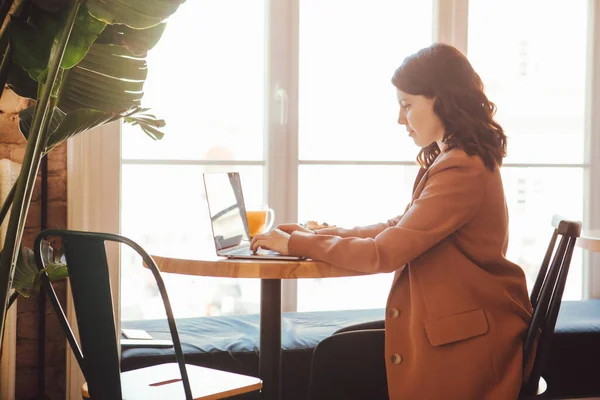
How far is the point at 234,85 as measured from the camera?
10.8 ft

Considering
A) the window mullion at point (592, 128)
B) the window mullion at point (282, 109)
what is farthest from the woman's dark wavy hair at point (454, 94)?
the window mullion at point (592, 128)

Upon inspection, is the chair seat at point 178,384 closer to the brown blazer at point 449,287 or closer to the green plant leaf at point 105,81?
the brown blazer at point 449,287

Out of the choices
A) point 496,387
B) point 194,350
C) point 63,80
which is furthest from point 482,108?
point 194,350

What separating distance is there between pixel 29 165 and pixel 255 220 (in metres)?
0.82

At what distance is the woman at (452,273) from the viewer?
1902mm

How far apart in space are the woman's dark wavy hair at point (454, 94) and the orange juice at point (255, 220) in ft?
1.80

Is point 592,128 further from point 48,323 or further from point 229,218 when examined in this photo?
point 48,323

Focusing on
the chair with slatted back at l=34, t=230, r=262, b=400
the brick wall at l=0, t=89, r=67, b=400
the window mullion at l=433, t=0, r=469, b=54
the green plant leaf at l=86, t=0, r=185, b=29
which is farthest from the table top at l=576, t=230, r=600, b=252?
the brick wall at l=0, t=89, r=67, b=400

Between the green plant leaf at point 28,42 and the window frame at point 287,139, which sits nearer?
the green plant leaf at point 28,42

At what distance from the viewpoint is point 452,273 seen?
6.35ft

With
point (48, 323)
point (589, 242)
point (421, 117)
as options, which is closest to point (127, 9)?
point (421, 117)

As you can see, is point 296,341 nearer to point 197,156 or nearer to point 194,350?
point 194,350

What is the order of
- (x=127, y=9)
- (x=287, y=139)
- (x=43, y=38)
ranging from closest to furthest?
(x=127, y=9), (x=43, y=38), (x=287, y=139)

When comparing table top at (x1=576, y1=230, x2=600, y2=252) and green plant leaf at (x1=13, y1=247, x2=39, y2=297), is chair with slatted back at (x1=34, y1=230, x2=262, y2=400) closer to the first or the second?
green plant leaf at (x1=13, y1=247, x2=39, y2=297)
